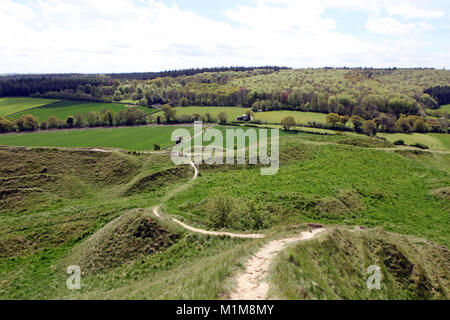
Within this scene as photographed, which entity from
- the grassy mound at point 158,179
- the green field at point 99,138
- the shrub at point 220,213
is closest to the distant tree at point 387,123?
the green field at point 99,138

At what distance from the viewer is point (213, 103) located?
483 ft

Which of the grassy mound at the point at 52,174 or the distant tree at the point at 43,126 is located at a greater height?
the distant tree at the point at 43,126

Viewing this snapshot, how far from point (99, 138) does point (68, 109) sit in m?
57.1

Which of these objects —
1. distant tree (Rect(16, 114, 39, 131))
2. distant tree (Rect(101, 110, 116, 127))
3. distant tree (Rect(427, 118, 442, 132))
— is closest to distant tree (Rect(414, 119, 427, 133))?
distant tree (Rect(427, 118, 442, 132))

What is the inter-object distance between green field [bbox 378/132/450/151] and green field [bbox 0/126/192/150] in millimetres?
73551

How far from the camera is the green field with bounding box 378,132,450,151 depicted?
77.6 meters

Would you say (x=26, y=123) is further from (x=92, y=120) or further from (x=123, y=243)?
(x=123, y=243)

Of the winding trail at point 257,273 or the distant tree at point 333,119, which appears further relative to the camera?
the distant tree at point 333,119

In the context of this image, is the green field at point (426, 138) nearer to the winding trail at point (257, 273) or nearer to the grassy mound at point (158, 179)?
the grassy mound at point (158, 179)

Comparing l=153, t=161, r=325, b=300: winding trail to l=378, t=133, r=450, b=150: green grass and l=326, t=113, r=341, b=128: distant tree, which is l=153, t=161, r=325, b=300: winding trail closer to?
l=378, t=133, r=450, b=150: green grass

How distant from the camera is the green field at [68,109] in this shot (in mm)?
116062

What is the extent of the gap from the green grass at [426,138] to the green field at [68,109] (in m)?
106

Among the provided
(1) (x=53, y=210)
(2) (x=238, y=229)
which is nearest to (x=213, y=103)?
(1) (x=53, y=210)

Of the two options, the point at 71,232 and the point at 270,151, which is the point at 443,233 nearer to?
the point at 270,151
